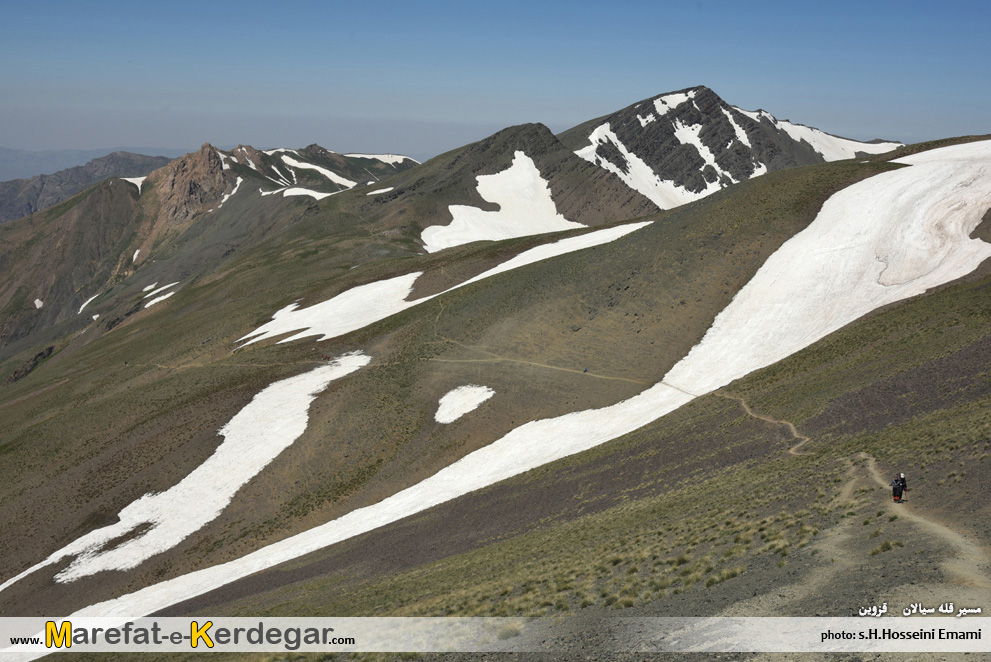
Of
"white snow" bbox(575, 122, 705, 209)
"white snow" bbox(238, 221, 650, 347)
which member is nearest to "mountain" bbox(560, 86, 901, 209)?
"white snow" bbox(575, 122, 705, 209)

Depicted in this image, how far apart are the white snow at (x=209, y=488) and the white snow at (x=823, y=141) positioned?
16580cm

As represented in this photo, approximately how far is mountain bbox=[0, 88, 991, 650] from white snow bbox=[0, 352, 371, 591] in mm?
170

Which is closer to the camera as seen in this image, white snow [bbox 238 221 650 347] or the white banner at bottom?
the white banner at bottom

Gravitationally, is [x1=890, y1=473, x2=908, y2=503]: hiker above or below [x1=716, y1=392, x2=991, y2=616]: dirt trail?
above

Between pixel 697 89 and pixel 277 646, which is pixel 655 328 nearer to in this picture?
pixel 277 646

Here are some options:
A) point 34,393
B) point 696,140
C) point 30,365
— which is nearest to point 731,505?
point 34,393

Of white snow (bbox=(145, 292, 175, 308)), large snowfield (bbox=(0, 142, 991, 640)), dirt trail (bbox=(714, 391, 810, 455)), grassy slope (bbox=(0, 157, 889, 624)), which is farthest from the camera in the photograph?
white snow (bbox=(145, 292, 175, 308))

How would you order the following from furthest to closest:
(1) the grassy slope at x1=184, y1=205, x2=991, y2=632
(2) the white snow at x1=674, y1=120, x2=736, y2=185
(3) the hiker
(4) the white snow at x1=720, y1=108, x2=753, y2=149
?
(4) the white snow at x1=720, y1=108, x2=753, y2=149 → (2) the white snow at x1=674, y1=120, x2=736, y2=185 → (3) the hiker → (1) the grassy slope at x1=184, y1=205, x2=991, y2=632

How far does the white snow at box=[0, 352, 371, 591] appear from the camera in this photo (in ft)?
117

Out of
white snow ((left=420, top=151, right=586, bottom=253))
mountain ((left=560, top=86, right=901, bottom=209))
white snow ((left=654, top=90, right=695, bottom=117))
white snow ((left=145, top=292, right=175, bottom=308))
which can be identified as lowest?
white snow ((left=145, top=292, right=175, bottom=308))

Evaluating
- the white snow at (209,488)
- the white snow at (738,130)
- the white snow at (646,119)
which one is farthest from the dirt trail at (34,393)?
the white snow at (738,130)

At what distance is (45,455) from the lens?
155 ft

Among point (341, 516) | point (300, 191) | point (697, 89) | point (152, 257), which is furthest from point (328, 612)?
point (152, 257)

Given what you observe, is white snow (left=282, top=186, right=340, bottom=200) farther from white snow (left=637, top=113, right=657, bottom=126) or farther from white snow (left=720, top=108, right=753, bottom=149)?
white snow (left=720, top=108, right=753, bottom=149)
